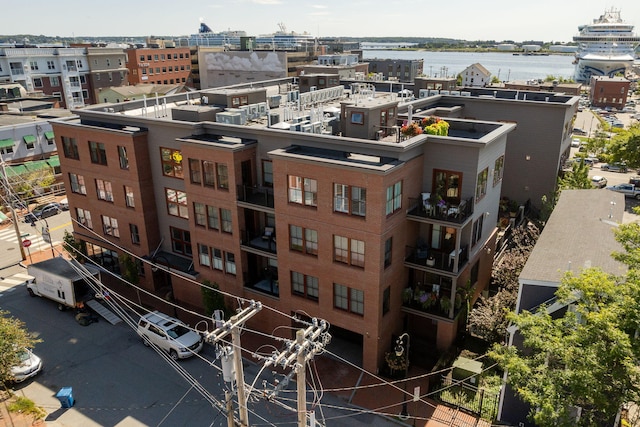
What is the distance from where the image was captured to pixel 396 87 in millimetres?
49250

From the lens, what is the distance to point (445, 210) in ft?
86.4

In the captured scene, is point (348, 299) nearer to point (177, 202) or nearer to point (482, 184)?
point (482, 184)

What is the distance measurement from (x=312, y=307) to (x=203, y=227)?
31.2ft

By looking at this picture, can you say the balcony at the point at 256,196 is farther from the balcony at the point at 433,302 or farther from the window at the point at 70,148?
the window at the point at 70,148

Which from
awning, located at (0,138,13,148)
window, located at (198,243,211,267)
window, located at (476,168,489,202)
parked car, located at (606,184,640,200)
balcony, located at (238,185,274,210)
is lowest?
parked car, located at (606,184,640,200)

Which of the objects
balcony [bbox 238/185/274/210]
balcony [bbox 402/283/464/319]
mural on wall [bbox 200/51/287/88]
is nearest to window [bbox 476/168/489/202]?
balcony [bbox 402/283/464/319]

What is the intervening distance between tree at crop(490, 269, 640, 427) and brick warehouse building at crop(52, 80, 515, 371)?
863 centimetres

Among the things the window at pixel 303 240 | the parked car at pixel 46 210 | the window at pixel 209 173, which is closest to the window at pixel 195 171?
the window at pixel 209 173

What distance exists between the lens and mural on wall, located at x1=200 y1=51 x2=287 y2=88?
112 m

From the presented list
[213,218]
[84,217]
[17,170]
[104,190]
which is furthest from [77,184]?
[17,170]

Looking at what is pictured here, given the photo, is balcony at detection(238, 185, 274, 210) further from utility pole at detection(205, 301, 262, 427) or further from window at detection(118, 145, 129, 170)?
utility pole at detection(205, 301, 262, 427)

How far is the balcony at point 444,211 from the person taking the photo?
1022 inches

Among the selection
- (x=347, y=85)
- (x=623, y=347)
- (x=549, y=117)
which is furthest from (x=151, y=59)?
(x=623, y=347)

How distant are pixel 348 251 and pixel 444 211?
5.73 metres
